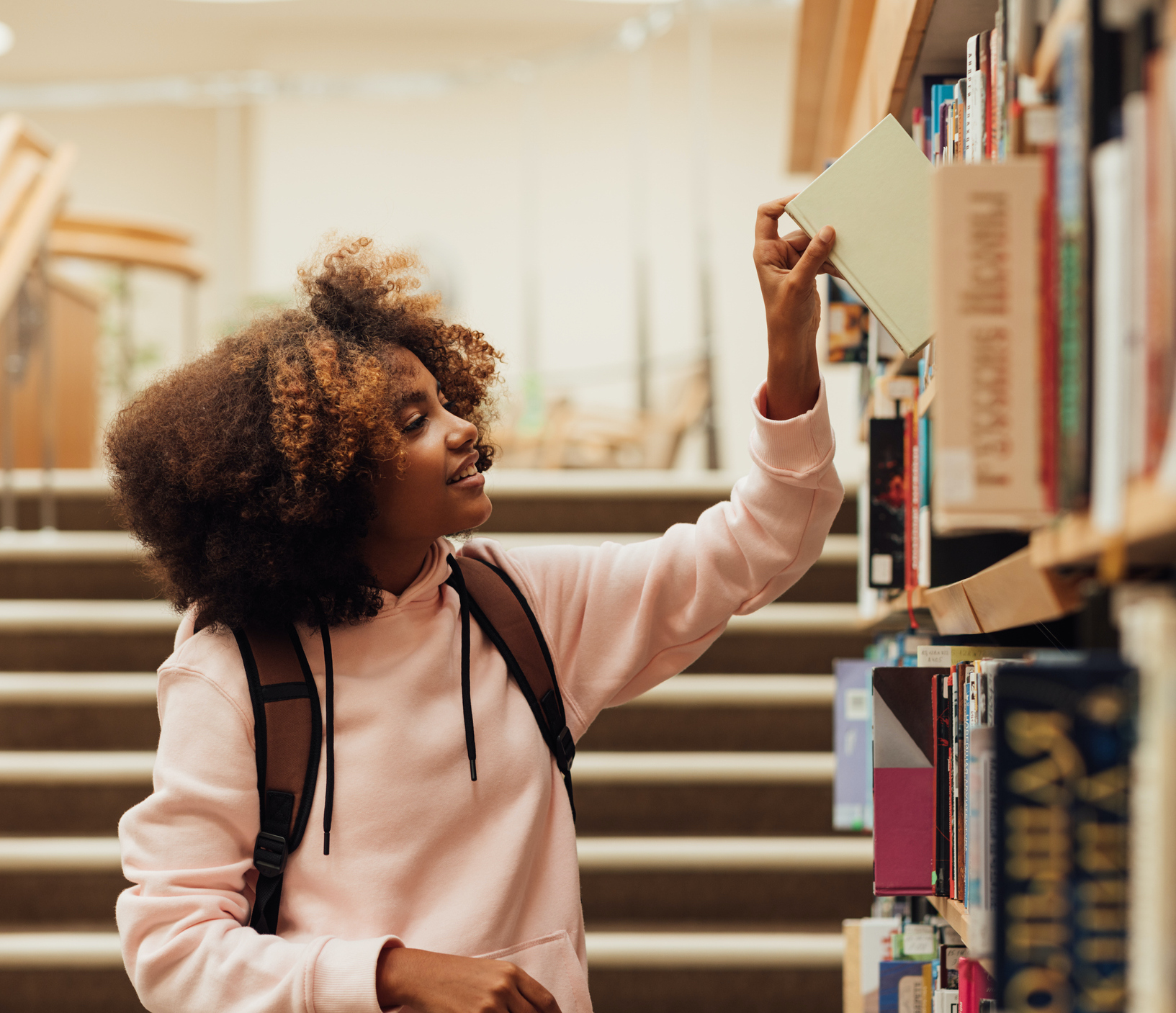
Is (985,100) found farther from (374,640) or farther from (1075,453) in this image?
(374,640)

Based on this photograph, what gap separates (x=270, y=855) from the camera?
1.13 m

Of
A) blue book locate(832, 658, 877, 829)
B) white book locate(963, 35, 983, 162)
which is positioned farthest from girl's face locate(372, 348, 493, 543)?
blue book locate(832, 658, 877, 829)

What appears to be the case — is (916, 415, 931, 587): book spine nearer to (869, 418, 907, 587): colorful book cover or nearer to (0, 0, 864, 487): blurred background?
(869, 418, 907, 587): colorful book cover

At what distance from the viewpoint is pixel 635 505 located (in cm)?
315

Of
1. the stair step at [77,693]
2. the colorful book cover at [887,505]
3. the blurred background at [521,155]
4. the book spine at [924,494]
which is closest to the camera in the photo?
the book spine at [924,494]

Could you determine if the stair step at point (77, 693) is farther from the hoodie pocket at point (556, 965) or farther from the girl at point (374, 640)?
the hoodie pocket at point (556, 965)

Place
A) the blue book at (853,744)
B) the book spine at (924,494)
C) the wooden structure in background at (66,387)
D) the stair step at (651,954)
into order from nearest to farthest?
the book spine at (924,494), the blue book at (853,744), the stair step at (651,954), the wooden structure in background at (66,387)

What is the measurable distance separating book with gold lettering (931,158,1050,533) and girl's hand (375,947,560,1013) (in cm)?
64

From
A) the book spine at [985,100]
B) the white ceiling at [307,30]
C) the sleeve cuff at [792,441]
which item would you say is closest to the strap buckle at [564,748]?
the sleeve cuff at [792,441]

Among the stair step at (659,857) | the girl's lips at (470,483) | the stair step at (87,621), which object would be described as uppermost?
the girl's lips at (470,483)

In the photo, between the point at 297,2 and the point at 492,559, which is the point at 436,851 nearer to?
the point at 492,559

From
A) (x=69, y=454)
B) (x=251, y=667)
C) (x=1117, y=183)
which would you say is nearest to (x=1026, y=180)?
(x=1117, y=183)

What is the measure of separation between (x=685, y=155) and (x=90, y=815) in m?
5.38

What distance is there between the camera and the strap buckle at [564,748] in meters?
1.28
